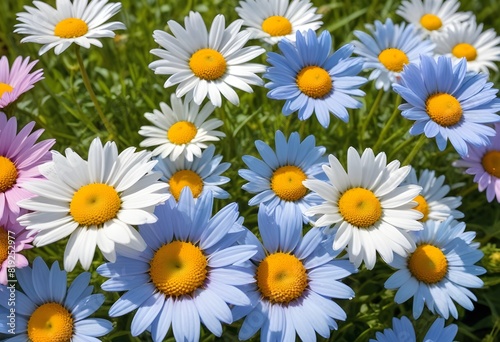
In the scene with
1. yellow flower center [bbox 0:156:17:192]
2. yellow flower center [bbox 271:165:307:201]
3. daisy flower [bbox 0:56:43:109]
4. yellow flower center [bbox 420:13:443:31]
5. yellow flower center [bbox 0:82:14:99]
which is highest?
daisy flower [bbox 0:56:43:109]

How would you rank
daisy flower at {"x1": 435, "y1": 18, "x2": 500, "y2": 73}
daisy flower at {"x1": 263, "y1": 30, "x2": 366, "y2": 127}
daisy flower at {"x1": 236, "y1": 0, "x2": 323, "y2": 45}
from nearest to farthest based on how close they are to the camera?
daisy flower at {"x1": 263, "y1": 30, "x2": 366, "y2": 127} < daisy flower at {"x1": 236, "y1": 0, "x2": 323, "y2": 45} < daisy flower at {"x1": 435, "y1": 18, "x2": 500, "y2": 73}

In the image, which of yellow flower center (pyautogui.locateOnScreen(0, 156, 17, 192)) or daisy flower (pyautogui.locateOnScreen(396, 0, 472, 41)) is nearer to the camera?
yellow flower center (pyautogui.locateOnScreen(0, 156, 17, 192))

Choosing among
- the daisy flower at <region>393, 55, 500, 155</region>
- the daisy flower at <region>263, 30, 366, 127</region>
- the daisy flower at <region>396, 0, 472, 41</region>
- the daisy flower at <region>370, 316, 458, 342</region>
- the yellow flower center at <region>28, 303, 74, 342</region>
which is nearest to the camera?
the yellow flower center at <region>28, 303, 74, 342</region>

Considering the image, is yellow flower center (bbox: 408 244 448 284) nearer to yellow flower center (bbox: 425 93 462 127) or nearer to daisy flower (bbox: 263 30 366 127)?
yellow flower center (bbox: 425 93 462 127)

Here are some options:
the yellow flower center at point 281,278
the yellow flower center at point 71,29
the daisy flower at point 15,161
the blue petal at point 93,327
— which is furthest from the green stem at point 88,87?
the yellow flower center at point 281,278

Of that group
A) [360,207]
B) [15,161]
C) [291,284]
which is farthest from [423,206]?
[15,161]

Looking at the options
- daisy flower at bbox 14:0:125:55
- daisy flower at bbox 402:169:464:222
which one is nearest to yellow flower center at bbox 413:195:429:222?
daisy flower at bbox 402:169:464:222

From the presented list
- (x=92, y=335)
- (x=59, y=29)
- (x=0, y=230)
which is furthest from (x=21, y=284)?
(x=59, y=29)
